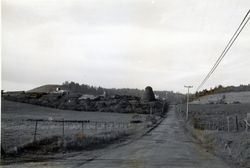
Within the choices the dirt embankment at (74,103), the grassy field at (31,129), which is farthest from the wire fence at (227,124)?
the dirt embankment at (74,103)

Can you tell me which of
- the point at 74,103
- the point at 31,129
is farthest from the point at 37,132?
the point at 74,103

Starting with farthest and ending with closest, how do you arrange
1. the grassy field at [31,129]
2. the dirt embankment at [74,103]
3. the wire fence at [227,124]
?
the dirt embankment at [74,103] → the wire fence at [227,124] → the grassy field at [31,129]

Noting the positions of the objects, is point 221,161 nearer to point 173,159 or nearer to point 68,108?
point 173,159

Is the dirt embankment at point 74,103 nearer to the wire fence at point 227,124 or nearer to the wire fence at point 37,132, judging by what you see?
the wire fence at point 227,124

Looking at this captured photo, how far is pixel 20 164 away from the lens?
17.2 m

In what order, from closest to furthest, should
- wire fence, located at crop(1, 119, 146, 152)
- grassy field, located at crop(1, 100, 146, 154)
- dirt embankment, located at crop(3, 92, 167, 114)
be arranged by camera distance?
wire fence, located at crop(1, 119, 146, 152) → grassy field, located at crop(1, 100, 146, 154) → dirt embankment, located at crop(3, 92, 167, 114)

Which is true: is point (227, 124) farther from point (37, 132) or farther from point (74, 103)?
point (74, 103)

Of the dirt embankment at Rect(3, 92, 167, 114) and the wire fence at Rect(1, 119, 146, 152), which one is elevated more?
the dirt embankment at Rect(3, 92, 167, 114)

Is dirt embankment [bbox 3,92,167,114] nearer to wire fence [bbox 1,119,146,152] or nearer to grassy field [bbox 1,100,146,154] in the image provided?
grassy field [bbox 1,100,146,154]

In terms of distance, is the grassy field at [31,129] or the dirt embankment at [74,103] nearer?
the grassy field at [31,129]

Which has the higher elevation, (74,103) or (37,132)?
(74,103)

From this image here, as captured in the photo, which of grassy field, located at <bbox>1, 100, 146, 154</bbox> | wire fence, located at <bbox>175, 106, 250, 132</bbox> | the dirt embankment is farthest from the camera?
the dirt embankment

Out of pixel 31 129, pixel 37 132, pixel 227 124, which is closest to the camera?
pixel 37 132

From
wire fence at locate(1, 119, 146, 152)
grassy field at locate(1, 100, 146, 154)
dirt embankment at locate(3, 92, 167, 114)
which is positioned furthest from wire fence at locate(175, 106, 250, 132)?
dirt embankment at locate(3, 92, 167, 114)
